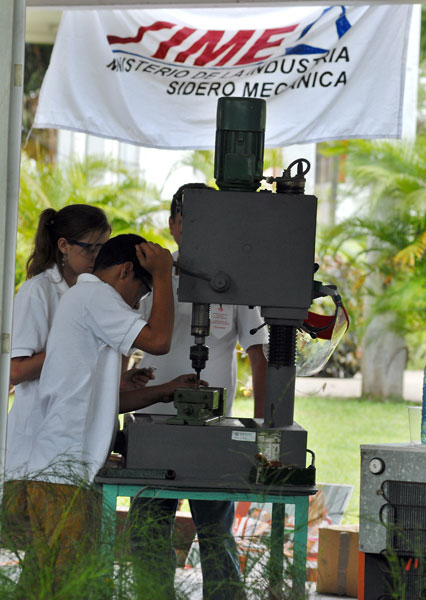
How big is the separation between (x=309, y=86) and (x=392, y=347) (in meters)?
6.31

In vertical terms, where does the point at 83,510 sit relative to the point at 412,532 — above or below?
above

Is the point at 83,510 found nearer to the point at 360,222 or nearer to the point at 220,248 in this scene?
the point at 220,248

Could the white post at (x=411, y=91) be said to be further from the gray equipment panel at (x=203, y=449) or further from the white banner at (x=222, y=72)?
the gray equipment panel at (x=203, y=449)

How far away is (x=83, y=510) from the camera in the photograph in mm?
1582

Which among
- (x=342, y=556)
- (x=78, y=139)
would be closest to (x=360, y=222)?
(x=78, y=139)

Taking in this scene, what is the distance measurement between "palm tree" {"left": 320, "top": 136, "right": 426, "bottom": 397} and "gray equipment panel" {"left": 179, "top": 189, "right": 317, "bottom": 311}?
678cm

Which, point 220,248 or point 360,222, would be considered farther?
point 360,222

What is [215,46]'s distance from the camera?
398 centimetres

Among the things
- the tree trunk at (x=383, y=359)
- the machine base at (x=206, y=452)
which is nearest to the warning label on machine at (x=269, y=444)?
the machine base at (x=206, y=452)

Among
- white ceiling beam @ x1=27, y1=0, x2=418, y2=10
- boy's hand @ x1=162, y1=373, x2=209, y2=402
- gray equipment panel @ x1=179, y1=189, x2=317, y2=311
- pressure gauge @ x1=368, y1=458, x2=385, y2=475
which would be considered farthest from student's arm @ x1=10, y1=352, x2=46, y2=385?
white ceiling beam @ x1=27, y1=0, x2=418, y2=10

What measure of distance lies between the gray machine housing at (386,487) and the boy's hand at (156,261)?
65cm

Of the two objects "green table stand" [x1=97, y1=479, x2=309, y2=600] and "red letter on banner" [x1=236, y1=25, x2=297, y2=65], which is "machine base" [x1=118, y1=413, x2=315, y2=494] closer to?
"green table stand" [x1=97, y1=479, x2=309, y2=600]

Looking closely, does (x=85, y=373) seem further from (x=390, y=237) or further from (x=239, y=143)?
(x=390, y=237)

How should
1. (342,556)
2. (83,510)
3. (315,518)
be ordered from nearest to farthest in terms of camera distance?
(83,510) → (342,556) → (315,518)
